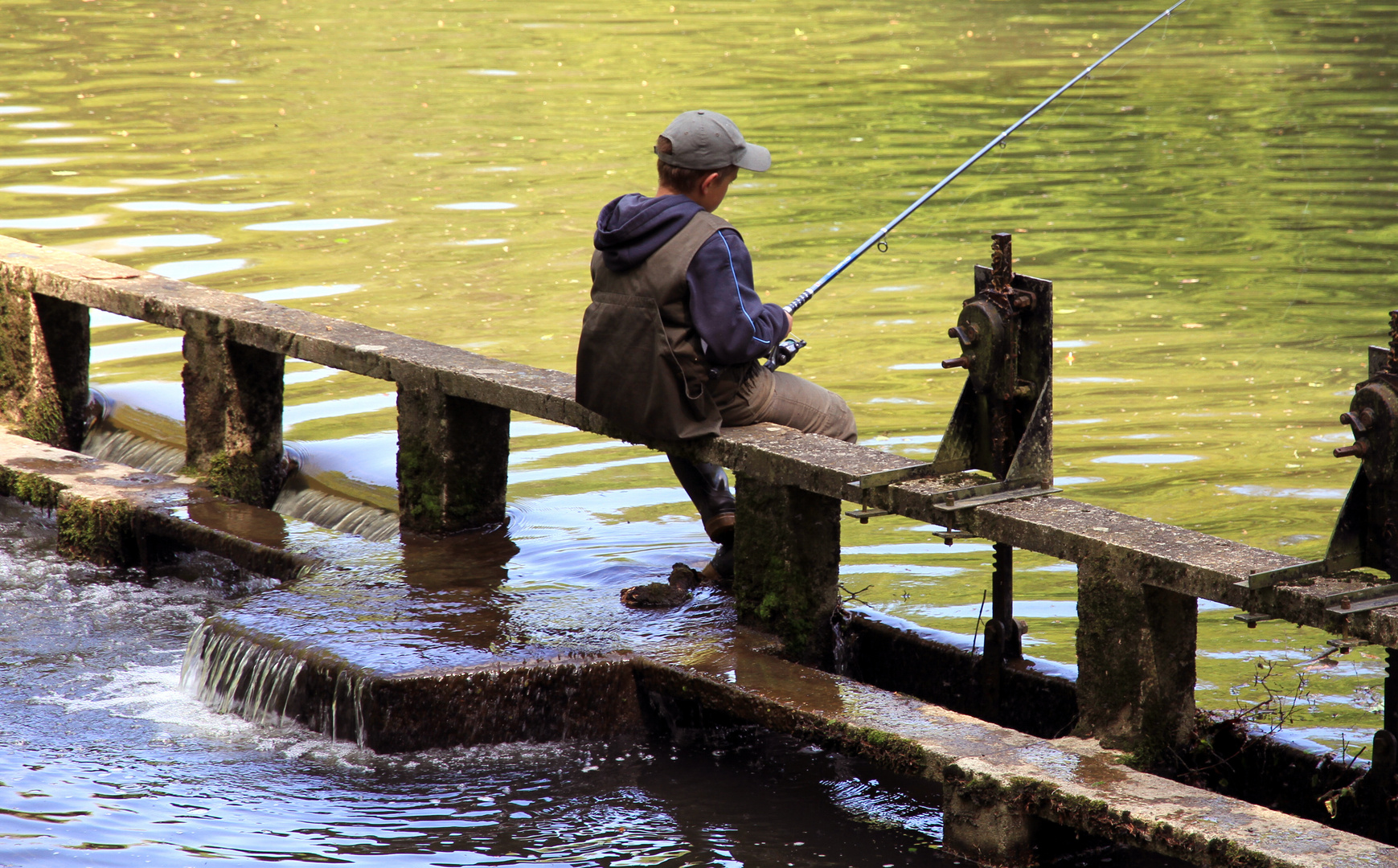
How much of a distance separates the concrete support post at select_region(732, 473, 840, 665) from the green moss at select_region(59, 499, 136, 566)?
290 centimetres

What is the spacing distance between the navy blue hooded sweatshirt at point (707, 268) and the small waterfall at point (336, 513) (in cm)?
226

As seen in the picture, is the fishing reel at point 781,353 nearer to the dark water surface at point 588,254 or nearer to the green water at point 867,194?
the dark water surface at point 588,254

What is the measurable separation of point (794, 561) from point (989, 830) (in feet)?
4.22

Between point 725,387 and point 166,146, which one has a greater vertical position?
point 166,146

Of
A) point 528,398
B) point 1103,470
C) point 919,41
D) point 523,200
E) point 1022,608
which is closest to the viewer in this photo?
point 528,398

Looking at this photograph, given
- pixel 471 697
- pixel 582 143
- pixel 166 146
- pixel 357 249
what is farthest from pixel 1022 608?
pixel 166 146

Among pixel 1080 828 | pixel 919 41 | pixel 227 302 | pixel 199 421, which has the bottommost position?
pixel 1080 828

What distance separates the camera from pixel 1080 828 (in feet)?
14.8

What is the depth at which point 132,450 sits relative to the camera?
935cm

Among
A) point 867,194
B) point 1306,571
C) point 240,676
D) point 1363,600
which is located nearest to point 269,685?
point 240,676

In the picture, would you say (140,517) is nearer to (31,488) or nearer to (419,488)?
(31,488)

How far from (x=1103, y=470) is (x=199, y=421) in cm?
421

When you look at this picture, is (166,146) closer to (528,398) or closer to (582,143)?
(582,143)

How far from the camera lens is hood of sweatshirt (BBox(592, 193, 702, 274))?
5648mm
